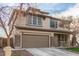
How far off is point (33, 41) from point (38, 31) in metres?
0.19

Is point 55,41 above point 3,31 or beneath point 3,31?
beneath

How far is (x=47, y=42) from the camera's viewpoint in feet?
9.29

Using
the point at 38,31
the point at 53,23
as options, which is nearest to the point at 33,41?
the point at 38,31

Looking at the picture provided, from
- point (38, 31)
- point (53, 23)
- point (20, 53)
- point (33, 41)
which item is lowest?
point (20, 53)

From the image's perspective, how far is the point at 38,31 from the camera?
2.81m

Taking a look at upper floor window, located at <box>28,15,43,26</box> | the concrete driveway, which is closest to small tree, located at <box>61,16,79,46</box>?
the concrete driveway

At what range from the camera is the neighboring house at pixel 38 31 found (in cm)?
275

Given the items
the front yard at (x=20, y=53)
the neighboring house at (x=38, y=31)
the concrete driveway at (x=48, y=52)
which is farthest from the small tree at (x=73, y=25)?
the front yard at (x=20, y=53)

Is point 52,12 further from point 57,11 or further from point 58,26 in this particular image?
point 58,26

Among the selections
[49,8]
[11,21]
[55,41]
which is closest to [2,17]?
[11,21]

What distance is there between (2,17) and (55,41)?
39.3 inches

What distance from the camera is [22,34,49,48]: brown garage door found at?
9.12ft

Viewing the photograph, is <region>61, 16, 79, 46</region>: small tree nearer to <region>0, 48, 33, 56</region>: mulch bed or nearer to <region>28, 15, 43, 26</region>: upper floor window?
<region>28, 15, 43, 26</region>: upper floor window

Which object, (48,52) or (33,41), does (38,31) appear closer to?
(33,41)
